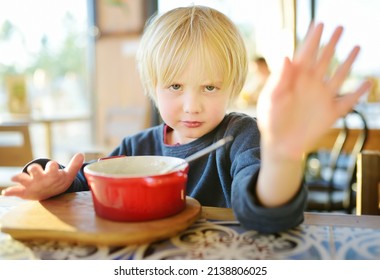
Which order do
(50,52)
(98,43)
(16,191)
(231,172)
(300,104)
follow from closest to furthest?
(300,104), (16,191), (231,172), (98,43), (50,52)

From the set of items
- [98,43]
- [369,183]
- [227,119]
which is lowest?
[369,183]

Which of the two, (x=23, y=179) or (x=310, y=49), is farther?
(x=23, y=179)

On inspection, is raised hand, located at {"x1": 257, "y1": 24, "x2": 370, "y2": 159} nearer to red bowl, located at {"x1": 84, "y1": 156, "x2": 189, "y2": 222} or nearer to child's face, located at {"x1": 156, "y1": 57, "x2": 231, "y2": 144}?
red bowl, located at {"x1": 84, "y1": 156, "x2": 189, "y2": 222}

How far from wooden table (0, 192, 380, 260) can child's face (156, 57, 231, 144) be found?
0.27 metres

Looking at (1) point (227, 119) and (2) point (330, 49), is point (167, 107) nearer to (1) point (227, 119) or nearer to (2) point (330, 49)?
(1) point (227, 119)

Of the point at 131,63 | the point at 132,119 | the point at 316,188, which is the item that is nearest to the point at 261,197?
the point at 316,188

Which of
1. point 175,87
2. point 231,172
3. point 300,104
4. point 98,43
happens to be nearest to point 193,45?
point 175,87

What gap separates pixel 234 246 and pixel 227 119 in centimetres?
41

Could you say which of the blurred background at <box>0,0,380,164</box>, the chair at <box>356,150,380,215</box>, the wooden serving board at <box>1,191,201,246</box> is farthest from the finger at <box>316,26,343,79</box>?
the blurred background at <box>0,0,380,164</box>

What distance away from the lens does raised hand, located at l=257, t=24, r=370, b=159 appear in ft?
1.51

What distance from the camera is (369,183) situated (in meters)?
0.83

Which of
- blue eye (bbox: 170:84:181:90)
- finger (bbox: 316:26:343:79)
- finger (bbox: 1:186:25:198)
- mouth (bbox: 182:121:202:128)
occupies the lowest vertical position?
finger (bbox: 1:186:25:198)

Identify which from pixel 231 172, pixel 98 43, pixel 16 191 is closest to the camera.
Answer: pixel 16 191

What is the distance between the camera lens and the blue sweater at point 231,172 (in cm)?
51
